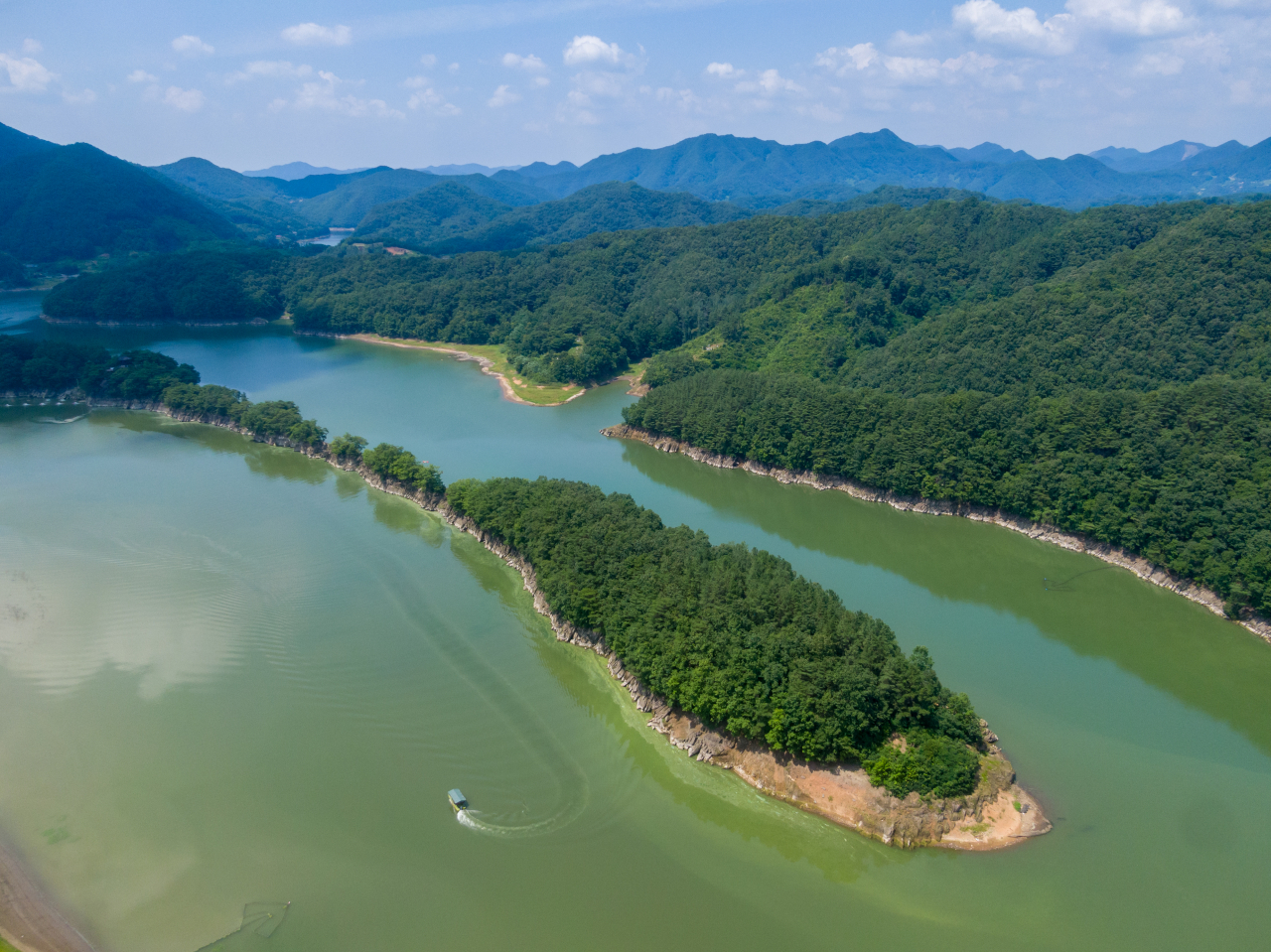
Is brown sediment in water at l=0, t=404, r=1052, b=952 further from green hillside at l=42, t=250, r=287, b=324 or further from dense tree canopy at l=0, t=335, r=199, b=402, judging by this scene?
green hillside at l=42, t=250, r=287, b=324

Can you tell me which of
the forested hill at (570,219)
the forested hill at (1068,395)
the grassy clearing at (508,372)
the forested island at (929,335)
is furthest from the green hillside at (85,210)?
the forested hill at (1068,395)

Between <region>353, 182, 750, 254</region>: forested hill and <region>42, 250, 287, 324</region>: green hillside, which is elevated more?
<region>353, 182, 750, 254</region>: forested hill

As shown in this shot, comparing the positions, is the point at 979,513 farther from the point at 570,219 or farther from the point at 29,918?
the point at 570,219

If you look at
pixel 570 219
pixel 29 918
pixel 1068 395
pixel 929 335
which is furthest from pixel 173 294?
pixel 570 219

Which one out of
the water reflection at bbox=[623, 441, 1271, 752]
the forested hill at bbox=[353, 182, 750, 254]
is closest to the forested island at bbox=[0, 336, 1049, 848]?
the water reflection at bbox=[623, 441, 1271, 752]

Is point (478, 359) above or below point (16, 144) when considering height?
below

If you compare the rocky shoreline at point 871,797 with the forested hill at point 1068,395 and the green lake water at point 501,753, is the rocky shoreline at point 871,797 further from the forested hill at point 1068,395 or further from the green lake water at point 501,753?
the forested hill at point 1068,395

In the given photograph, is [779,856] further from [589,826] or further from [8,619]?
[8,619]
